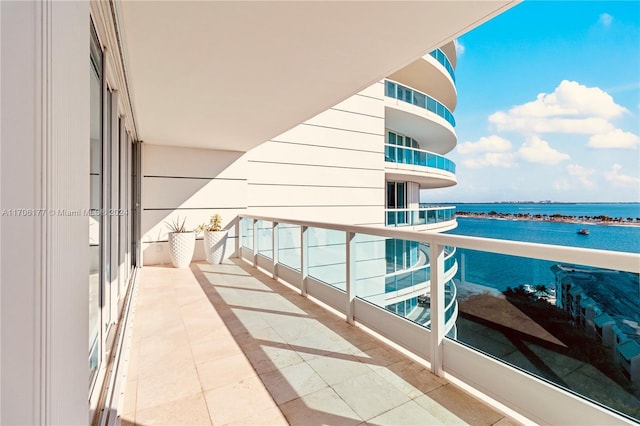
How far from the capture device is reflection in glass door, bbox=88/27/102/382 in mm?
1952

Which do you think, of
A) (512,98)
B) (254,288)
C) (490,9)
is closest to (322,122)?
(254,288)

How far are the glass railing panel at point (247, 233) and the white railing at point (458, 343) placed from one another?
279 cm

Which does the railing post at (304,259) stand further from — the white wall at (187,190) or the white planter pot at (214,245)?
the white wall at (187,190)

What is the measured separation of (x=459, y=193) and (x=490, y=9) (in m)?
18.5

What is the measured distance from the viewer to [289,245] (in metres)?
4.82

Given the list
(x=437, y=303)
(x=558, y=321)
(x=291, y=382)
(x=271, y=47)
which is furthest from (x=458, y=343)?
(x=271, y=47)

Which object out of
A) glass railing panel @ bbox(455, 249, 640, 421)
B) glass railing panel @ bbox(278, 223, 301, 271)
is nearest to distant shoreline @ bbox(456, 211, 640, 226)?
glass railing panel @ bbox(455, 249, 640, 421)

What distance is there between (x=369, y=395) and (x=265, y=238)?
391 centimetres

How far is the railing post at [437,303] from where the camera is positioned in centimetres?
231

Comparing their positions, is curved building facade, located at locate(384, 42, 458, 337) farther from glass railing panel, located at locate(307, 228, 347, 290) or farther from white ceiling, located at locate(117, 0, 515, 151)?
white ceiling, located at locate(117, 0, 515, 151)

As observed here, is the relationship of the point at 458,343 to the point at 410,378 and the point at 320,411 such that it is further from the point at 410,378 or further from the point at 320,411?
the point at 320,411

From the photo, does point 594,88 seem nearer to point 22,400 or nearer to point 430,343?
point 430,343

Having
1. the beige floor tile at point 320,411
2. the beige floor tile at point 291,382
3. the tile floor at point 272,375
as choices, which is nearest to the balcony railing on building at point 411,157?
the tile floor at point 272,375

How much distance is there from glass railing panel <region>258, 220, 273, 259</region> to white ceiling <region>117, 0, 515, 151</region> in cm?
212
